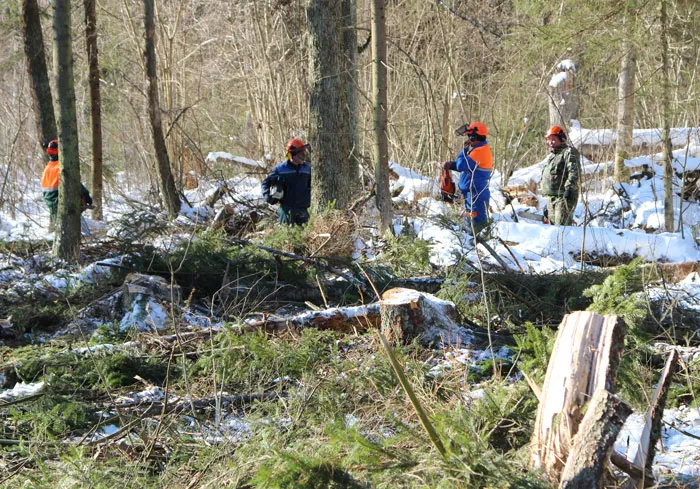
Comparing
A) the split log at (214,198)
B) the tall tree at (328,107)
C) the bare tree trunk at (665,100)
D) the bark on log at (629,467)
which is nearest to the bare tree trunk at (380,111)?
the tall tree at (328,107)

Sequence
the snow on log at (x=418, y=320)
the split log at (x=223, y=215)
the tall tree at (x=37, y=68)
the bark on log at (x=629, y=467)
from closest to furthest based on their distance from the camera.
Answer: the bark on log at (x=629, y=467) → the snow on log at (x=418, y=320) → the split log at (x=223, y=215) → the tall tree at (x=37, y=68)

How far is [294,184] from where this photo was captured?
9.08 meters

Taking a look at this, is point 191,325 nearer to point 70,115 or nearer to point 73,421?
point 73,421

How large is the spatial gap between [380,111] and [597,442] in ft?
18.3

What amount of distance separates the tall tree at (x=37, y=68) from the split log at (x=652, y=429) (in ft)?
39.4

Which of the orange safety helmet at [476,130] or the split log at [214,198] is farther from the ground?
the orange safety helmet at [476,130]

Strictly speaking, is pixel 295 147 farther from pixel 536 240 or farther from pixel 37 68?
pixel 37 68

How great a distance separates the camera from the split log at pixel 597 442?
8.37ft

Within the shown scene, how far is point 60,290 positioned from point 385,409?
4.12 meters

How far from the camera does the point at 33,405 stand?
13.2 feet

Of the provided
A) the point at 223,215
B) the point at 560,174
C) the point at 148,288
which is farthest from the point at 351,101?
the point at 148,288

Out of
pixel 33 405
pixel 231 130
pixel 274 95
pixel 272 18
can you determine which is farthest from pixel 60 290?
pixel 231 130

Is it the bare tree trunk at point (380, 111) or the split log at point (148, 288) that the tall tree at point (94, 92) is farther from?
the split log at point (148, 288)

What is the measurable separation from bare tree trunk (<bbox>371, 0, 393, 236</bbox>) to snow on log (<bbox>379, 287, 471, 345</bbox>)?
242cm
